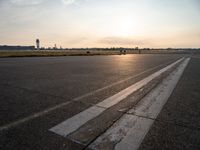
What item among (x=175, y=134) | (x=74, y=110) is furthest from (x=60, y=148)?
(x=175, y=134)

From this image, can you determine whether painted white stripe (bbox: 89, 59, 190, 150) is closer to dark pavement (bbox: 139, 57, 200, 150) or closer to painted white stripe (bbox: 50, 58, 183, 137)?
dark pavement (bbox: 139, 57, 200, 150)

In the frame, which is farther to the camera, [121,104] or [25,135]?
[121,104]

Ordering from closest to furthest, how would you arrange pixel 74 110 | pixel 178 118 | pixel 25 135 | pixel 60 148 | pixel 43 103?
pixel 60 148
pixel 25 135
pixel 178 118
pixel 74 110
pixel 43 103

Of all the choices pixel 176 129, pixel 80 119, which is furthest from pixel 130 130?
pixel 80 119

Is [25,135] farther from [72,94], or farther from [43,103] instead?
[72,94]

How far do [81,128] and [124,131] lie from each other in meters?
0.68

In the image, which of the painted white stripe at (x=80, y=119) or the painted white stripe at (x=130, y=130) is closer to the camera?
the painted white stripe at (x=130, y=130)

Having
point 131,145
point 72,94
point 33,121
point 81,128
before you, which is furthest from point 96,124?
point 72,94

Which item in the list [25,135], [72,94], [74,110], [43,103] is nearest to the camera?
[25,135]

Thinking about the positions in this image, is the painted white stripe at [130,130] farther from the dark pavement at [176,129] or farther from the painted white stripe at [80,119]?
the painted white stripe at [80,119]

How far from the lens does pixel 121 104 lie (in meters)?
4.08

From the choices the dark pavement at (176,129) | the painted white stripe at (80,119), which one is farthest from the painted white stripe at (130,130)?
the painted white stripe at (80,119)

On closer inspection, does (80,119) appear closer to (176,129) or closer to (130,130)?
(130,130)

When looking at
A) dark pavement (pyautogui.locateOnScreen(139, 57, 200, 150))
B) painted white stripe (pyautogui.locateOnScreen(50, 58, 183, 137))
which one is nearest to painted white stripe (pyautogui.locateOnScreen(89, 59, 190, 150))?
dark pavement (pyautogui.locateOnScreen(139, 57, 200, 150))
